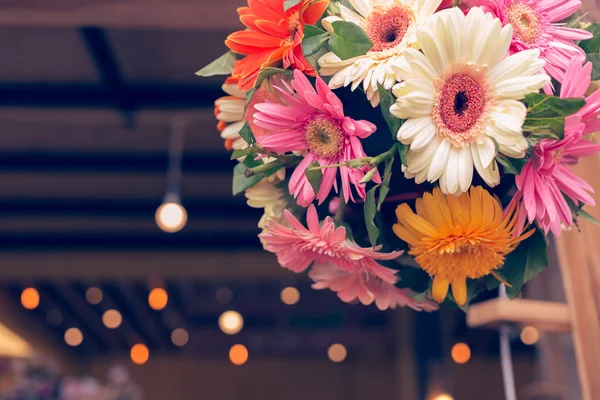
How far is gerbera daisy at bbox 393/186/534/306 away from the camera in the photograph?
Answer: 0.58m

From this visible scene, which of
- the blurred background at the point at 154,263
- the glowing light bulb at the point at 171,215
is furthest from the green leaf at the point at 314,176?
the glowing light bulb at the point at 171,215

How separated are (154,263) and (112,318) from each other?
2479 mm

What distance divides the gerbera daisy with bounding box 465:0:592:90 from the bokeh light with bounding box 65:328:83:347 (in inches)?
418

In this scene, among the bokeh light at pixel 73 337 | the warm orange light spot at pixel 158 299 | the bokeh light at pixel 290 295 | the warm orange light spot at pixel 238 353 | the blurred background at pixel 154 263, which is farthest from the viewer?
the warm orange light spot at pixel 238 353

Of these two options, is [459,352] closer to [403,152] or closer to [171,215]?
[171,215]

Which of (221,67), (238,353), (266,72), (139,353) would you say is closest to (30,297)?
(139,353)

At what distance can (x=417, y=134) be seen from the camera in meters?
0.55

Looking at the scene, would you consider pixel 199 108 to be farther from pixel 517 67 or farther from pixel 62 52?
pixel 517 67

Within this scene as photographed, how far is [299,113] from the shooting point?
612 mm

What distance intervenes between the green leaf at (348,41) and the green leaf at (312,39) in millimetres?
16

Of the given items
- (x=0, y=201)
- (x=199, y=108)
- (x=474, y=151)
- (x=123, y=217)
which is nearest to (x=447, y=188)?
(x=474, y=151)

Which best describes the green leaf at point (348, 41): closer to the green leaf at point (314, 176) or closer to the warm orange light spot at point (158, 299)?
the green leaf at point (314, 176)

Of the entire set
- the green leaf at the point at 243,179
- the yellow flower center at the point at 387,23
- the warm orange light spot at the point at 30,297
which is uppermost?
the warm orange light spot at the point at 30,297

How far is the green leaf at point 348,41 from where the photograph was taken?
2.01 ft
